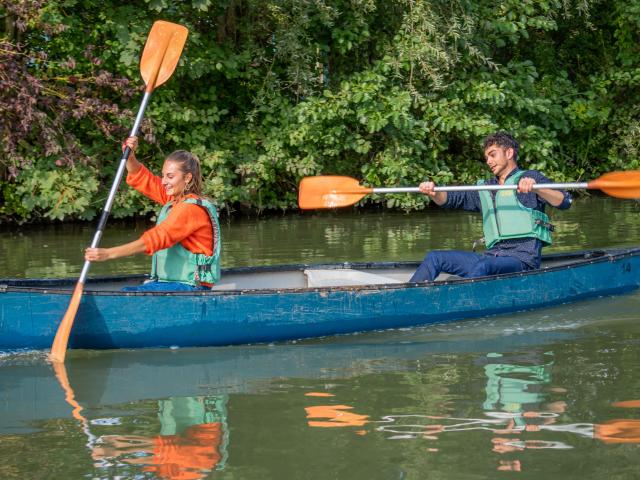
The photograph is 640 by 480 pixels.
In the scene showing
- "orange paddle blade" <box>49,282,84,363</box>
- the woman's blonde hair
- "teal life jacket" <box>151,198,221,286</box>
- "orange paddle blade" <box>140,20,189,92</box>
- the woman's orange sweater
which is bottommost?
"orange paddle blade" <box>49,282,84,363</box>

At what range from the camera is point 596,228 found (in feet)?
37.1

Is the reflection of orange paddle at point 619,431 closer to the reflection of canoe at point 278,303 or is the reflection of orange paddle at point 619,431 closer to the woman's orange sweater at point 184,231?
the reflection of canoe at point 278,303

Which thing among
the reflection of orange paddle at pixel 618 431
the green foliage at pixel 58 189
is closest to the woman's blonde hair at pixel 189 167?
the reflection of orange paddle at pixel 618 431

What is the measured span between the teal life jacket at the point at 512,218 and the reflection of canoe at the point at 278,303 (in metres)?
0.26

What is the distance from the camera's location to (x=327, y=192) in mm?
7477

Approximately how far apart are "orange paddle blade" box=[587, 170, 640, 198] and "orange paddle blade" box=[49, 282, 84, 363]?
334cm

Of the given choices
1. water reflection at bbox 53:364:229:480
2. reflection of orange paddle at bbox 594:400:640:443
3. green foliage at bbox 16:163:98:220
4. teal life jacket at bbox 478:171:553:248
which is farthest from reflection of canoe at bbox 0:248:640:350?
green foliage at bbox 16:163:98:220

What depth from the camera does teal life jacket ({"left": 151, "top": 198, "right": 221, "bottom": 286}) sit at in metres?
5.93

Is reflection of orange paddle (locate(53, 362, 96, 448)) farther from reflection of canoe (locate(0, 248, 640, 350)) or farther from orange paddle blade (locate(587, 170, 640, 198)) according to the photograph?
orange paddle blade (locate(587, 170, 640, 198))

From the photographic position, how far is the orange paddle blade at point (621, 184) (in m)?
7.02

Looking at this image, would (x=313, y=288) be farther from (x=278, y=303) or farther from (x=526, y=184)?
(x=526, y=184)

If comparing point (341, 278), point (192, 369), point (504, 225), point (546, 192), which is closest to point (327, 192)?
point (341, 278)

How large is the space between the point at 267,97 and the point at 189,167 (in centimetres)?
748

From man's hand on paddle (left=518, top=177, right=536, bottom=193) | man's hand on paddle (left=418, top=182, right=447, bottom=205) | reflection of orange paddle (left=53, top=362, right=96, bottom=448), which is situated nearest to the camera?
reflection of orange paddle (left=53, top=362, right=96, bottom=448)
